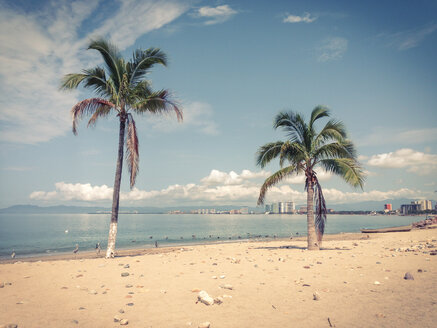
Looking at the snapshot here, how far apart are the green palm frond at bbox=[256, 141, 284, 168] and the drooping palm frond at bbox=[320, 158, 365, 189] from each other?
3003mm

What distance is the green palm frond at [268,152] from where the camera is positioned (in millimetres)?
16656

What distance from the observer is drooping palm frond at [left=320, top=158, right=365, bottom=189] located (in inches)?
585

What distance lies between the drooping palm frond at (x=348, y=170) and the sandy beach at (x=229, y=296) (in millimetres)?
5877

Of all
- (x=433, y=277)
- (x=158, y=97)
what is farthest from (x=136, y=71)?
(x=433, y=277)

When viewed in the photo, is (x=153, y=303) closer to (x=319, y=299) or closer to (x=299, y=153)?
(x=319, y=299)

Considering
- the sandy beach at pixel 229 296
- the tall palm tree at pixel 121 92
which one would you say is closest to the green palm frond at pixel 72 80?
the tall palm tree at pixel 121 92

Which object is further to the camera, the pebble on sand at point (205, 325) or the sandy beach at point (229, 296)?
the sandy beach at point (229, 296)

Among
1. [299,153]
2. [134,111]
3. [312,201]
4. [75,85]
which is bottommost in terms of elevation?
[312,201]

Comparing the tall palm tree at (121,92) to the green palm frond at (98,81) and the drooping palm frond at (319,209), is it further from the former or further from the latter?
the drooping palm frond at (319,209)

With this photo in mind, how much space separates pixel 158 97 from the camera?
608 inches

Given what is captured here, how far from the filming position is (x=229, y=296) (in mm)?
6004

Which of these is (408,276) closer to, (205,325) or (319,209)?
(205,325)

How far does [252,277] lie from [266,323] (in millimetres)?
3432

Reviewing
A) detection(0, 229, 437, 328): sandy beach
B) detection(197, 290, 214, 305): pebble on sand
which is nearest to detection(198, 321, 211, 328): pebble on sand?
detection(0, 229, 437, 328): sandy beach
